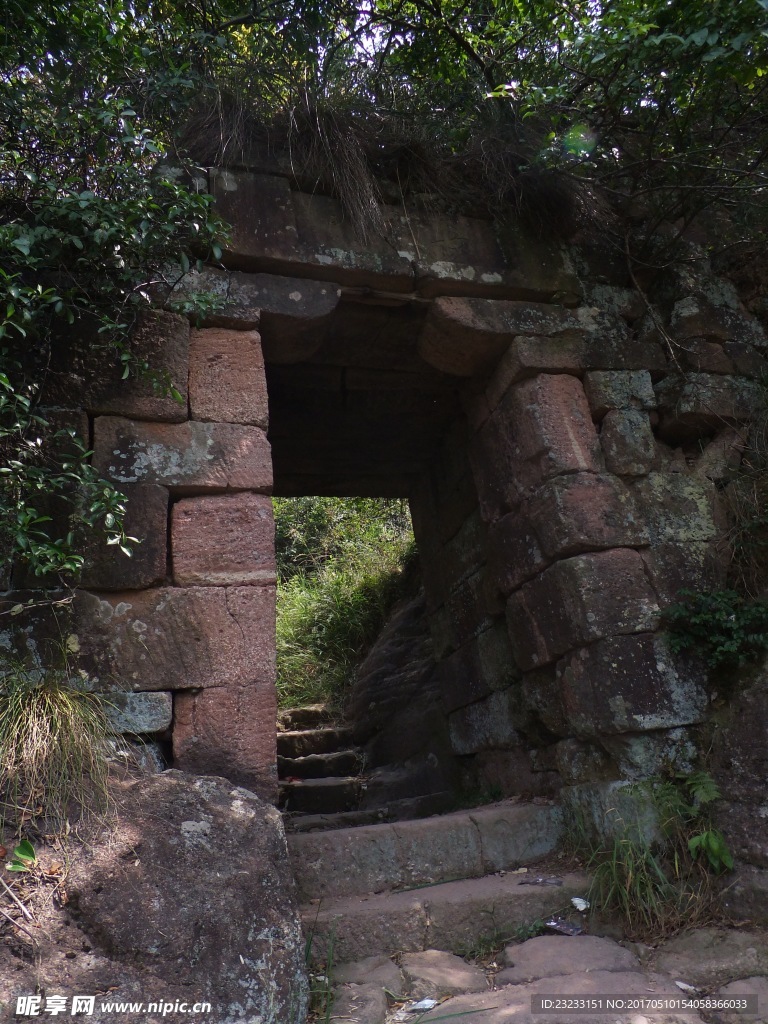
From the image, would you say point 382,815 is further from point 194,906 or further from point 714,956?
point 194,906

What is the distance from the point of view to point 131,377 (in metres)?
3.29

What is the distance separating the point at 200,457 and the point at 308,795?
10.4 feet

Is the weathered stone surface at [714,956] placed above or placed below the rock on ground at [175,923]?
below

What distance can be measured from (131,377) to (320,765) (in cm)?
409

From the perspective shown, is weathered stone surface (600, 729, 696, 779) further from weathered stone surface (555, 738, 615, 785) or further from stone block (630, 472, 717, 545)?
stone block (630, 472, 717, 545)

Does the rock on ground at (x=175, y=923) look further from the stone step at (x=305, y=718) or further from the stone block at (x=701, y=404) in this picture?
the stone step at (x=305, y=718)

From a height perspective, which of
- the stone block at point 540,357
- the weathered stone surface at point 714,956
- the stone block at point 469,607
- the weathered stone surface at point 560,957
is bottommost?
the weathered stone surface at point 714,956

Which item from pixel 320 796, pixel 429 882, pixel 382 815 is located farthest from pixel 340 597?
pixel 429 882

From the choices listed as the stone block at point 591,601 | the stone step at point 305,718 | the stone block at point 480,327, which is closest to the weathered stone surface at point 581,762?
the stone block at point 591,601

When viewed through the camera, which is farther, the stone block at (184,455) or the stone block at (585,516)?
the stone block at (585,516)

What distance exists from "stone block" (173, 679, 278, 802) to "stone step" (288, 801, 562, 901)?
44 centimetres

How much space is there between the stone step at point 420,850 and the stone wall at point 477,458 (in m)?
0.32

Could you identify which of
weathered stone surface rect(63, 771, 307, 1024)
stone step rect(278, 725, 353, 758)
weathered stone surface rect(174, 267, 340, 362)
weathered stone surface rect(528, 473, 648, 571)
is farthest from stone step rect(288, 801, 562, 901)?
stone step rect(278, 725, 353, 758)

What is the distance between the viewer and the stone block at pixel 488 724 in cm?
438
